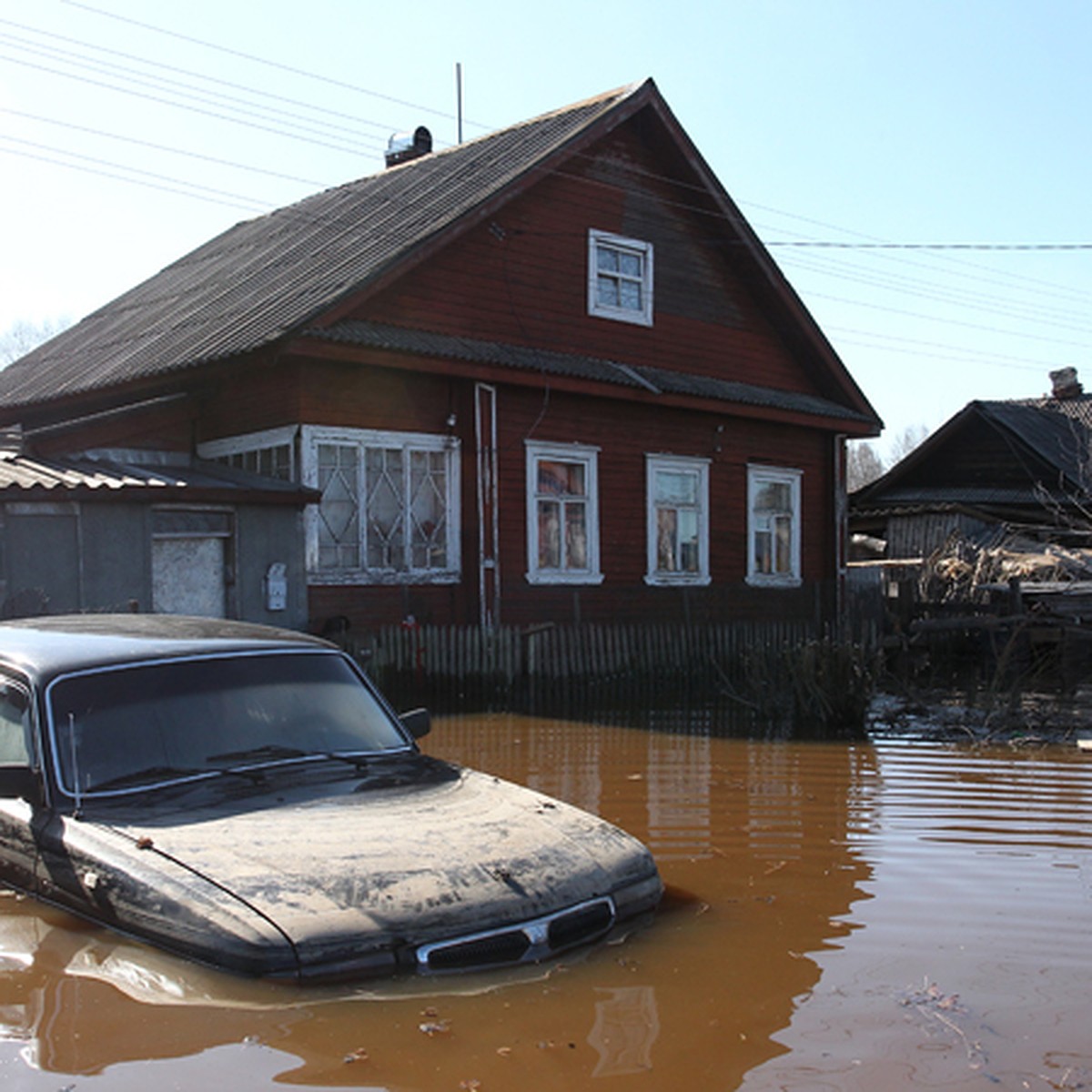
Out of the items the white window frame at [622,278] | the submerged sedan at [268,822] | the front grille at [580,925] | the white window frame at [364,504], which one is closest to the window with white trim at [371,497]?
the white window frame at [364,504]

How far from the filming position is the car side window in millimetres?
5117

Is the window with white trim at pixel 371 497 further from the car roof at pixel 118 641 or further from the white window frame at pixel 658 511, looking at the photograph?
the car roof at pixel 118 641

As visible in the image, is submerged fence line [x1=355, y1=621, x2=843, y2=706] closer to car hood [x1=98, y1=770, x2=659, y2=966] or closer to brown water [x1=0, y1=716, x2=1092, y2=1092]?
brown water [x1=0, y1=716, x2=1092, y2=1092]

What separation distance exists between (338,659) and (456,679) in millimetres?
7940

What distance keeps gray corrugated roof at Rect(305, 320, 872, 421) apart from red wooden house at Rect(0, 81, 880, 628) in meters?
0.06

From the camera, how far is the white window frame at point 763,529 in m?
19.8

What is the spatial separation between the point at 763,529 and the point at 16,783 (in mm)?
16307

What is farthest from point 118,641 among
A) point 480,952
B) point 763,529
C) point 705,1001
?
point 763,529

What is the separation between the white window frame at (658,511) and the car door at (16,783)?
521 inches

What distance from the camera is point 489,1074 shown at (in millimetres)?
3691

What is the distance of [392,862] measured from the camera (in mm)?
4453

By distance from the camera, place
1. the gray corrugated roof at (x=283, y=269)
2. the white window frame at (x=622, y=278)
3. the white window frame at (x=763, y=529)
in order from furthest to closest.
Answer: the white window frame at (x=763, y=529) → the white window frame at (x=622, y=278) → the gray corrugated roof at (x=283, y=269)

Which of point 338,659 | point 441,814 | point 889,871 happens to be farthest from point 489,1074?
point 889,871

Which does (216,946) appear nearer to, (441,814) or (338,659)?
(441,814)
